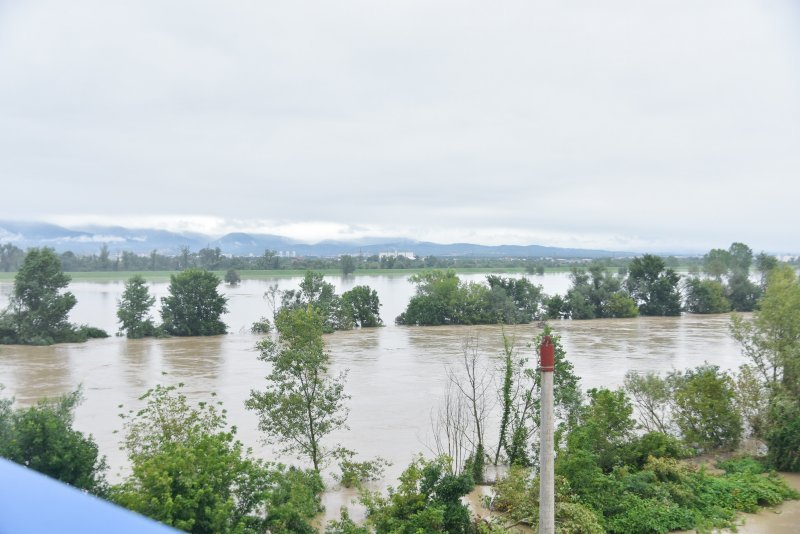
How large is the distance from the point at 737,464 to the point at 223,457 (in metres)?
8.75

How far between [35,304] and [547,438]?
27.8 meters

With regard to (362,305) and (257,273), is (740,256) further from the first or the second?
(257,273)

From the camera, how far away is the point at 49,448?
7145 mm

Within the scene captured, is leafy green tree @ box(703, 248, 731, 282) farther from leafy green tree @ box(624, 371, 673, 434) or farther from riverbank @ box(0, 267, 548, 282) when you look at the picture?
leafy green tree @ box(624, 371, 673, 434)

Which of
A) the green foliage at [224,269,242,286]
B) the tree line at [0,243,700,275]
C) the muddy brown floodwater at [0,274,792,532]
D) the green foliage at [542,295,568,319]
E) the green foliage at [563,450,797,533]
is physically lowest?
the muddy brown floodwater at [0,274,792,532]

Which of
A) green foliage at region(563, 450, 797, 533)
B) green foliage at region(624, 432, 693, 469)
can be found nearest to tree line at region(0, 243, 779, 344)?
green foliage at region(624, 432, 693, 469)

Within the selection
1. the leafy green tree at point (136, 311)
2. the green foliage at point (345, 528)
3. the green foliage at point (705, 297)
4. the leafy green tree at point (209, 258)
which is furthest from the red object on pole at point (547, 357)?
the leafy green tree at point (209, 258)

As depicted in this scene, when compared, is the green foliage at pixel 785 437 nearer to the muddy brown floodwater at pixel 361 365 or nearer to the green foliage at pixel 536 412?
the green foliage at pixel 536 412

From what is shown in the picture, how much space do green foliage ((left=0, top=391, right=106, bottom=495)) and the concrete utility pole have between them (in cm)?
522

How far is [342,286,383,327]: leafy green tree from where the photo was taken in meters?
33.8

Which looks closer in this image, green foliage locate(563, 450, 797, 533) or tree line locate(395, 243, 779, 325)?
green foliage locate(563, 450, 797, 533)

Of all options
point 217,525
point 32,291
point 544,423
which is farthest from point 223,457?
point 32,291

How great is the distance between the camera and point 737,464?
10.5 m

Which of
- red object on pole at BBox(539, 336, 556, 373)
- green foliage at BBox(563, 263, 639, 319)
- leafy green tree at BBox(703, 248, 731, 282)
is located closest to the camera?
red object on pole at BBox(539, 336, 556, 373)
